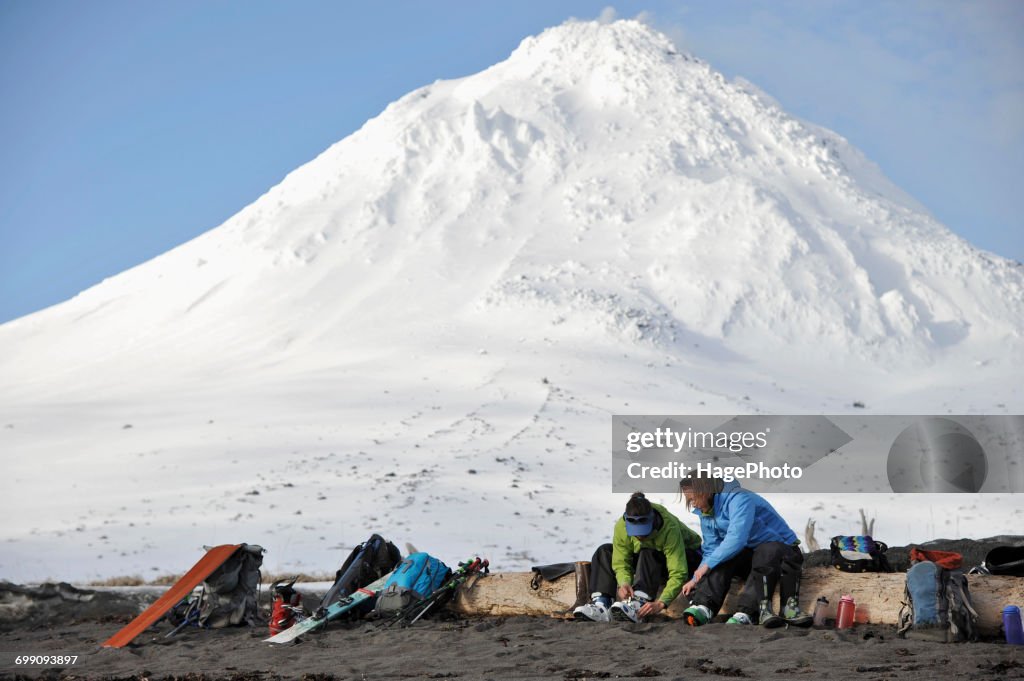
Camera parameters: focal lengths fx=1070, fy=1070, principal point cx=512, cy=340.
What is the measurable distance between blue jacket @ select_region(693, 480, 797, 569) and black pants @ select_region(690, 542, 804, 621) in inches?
5.0

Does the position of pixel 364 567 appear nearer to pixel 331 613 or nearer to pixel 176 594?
pixel 331 613

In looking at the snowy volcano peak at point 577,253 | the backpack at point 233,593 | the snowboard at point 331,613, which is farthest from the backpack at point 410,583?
the snowy volcano peak at point 577,253

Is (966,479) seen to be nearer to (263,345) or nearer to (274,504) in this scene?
(274,504)

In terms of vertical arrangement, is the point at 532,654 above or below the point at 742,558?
below

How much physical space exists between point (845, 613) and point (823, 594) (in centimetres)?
31

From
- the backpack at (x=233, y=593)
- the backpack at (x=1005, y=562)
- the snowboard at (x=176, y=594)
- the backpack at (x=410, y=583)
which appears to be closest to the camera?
the backpack at (x=1005, y=562)

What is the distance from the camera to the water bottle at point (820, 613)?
888 cm

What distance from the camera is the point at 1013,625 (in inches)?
314

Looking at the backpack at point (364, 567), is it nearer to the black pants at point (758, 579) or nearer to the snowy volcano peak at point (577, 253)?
the black pants at point (758, 579)

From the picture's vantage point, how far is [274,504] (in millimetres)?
27406

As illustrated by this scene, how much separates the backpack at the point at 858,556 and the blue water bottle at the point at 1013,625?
5.03ft

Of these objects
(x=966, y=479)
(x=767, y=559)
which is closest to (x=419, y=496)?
(x=966, y=479)

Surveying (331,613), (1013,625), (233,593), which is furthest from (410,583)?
(1013,625)

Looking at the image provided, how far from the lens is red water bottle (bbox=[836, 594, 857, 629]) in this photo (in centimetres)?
884
